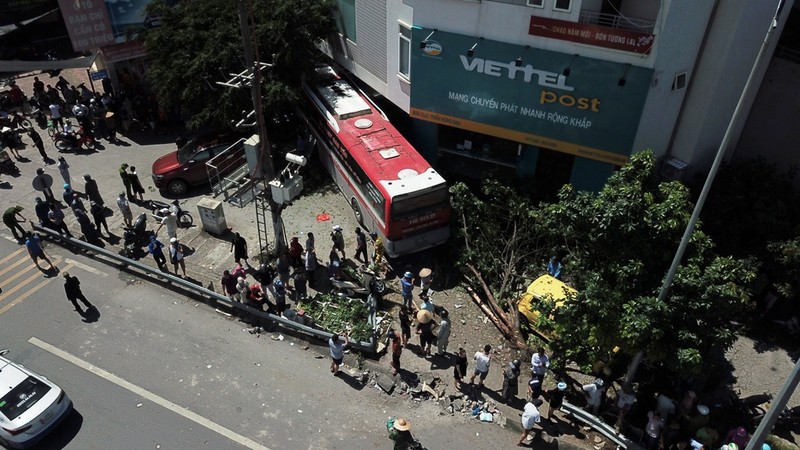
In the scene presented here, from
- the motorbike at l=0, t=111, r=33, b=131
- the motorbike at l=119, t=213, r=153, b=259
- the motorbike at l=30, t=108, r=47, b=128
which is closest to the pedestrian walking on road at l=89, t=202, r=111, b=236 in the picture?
the motorbike at l=119, t=213, r=153, b=259

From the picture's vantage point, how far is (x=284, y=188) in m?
15.1

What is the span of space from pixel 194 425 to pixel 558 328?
8267 millimetres

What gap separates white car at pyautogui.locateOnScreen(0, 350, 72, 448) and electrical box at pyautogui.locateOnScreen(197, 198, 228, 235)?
23.0ft

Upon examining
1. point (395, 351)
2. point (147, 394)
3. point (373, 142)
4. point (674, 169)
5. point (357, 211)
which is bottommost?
point (147, 394)

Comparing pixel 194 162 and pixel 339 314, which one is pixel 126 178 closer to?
pixel 194 162

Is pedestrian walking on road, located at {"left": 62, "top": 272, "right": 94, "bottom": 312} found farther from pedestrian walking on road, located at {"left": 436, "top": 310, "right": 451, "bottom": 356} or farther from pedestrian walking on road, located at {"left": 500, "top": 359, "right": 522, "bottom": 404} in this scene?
pedestrian walking on road, located at {"left": 500, "top": 359, "right": 522, "bottom": 404}

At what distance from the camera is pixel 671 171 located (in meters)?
16.0

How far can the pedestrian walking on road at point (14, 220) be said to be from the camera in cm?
1778

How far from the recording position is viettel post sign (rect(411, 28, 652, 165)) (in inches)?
610

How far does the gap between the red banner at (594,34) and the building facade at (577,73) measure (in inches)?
1.1

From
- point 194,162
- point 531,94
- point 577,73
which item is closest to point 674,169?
point 577,73

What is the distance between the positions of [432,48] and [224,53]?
7.80 meters

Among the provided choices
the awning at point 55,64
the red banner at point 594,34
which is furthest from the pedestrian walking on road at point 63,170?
the red banner at point 594,34

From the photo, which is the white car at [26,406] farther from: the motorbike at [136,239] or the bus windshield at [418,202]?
the bus windshield at [418,202]
